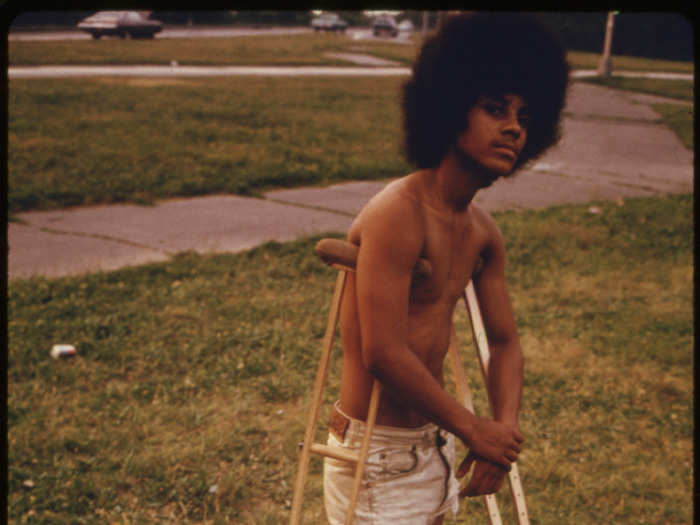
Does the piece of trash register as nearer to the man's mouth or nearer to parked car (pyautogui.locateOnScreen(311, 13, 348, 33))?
the man's mouth

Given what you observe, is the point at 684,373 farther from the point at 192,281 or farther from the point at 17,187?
the point at 17,187

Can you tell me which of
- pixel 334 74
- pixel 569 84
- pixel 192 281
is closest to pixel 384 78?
pixel 334 74

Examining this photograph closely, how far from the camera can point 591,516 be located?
10.7 ft

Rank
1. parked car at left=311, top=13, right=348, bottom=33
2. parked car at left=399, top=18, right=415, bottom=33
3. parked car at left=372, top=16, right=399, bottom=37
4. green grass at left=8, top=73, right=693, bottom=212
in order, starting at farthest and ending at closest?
parked car at left=399, top=18, right=415, bottom=33 → parked car at left=372, top=16, right=399, bottom=37 → parked car at left=311, top=13, right=348, bottom=33 → green grass at left=8, top=73, right=693, bottom=212

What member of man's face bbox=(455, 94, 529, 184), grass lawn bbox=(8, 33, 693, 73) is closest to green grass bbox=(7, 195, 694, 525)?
man's face bbox=(455, 94, 529, 184)

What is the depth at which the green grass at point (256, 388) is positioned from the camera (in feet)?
10.8

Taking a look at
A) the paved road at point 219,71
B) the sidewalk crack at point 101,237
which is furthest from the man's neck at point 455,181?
the paved road at point 219,71

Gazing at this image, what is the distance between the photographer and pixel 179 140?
400 inches

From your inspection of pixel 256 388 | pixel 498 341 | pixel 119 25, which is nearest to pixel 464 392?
pixel 498 341

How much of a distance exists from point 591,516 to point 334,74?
19.5 meters

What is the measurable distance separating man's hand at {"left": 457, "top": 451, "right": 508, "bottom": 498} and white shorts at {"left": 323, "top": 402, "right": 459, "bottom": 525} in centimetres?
13

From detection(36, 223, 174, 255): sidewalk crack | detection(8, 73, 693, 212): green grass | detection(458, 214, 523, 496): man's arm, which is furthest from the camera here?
detection(8, 73, 693, 212): green grass

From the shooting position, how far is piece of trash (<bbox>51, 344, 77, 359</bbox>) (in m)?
4.30

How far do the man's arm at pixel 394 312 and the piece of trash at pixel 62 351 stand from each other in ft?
9.72
